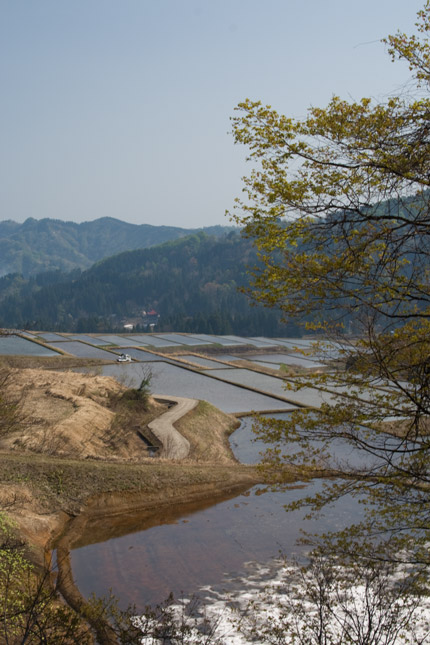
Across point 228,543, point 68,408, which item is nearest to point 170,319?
point 68,408

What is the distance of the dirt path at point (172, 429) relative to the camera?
27250 millimetres

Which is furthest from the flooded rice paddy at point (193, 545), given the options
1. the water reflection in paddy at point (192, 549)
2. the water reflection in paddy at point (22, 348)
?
the water reflection in paddy at point (22, 348)

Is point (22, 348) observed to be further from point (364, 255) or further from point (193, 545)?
point (364, 255)

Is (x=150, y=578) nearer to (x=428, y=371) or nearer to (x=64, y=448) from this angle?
(x=428, y=371)

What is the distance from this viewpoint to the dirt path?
89.4 feet

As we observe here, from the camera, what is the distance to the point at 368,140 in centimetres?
840

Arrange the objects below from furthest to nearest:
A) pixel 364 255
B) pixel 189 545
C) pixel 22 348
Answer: pixel 22 348
pixel 189 545
pixel 364 255

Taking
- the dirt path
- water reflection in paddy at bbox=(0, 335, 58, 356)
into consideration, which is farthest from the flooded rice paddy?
water reflection in paddy at bbox=(0, 335, 58, 356)

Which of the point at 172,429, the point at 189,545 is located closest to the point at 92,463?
the point at 189,545

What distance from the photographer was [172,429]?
3039 cm

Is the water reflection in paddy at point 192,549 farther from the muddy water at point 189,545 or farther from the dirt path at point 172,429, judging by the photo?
the dirt path at point 172,429

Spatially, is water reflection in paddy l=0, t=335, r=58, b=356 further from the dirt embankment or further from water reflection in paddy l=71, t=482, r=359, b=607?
water reflection in paddy l=71, t=482, r=359, b=607

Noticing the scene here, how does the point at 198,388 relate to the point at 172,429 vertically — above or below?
above

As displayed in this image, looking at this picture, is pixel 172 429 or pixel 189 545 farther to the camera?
pixel 172 429
